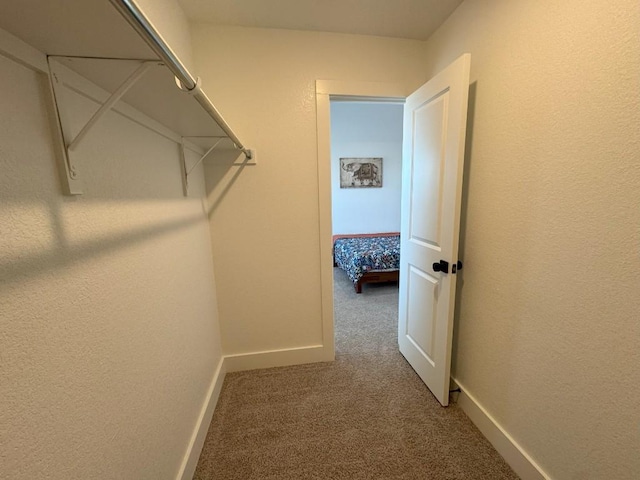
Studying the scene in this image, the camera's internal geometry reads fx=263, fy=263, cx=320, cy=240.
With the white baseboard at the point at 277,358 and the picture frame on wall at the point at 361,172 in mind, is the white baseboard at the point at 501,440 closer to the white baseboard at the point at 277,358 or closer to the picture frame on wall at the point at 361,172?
the white baseboard at the point at 277,358

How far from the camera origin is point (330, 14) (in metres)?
1.55

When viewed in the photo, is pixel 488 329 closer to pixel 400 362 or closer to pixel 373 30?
pixel 400 362

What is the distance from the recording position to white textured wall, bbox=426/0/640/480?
2.72 feet

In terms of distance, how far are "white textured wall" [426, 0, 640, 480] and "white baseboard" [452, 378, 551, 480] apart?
38mm

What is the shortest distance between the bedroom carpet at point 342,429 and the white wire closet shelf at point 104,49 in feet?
4.81

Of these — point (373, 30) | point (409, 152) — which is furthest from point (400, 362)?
point (373, 30)

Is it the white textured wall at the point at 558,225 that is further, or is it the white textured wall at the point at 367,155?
the white textured wall at the point at 367,155

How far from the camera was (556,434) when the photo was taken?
3.50 feet

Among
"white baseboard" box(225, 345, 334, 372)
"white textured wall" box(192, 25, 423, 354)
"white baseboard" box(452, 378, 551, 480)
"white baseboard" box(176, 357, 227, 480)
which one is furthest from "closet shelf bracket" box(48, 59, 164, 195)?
"white baseboard" box(452, 378, 551, 480)

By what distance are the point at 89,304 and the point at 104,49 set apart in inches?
24.7

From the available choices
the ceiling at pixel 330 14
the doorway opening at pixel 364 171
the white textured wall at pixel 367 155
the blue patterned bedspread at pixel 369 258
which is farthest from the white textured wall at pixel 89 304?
the white textured wall at pixel 367 155

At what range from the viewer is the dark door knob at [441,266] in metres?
1.48

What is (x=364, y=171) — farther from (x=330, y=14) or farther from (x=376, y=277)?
(x=330, y=14)

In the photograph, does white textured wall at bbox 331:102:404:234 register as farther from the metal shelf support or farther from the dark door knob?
the metal shelf support
